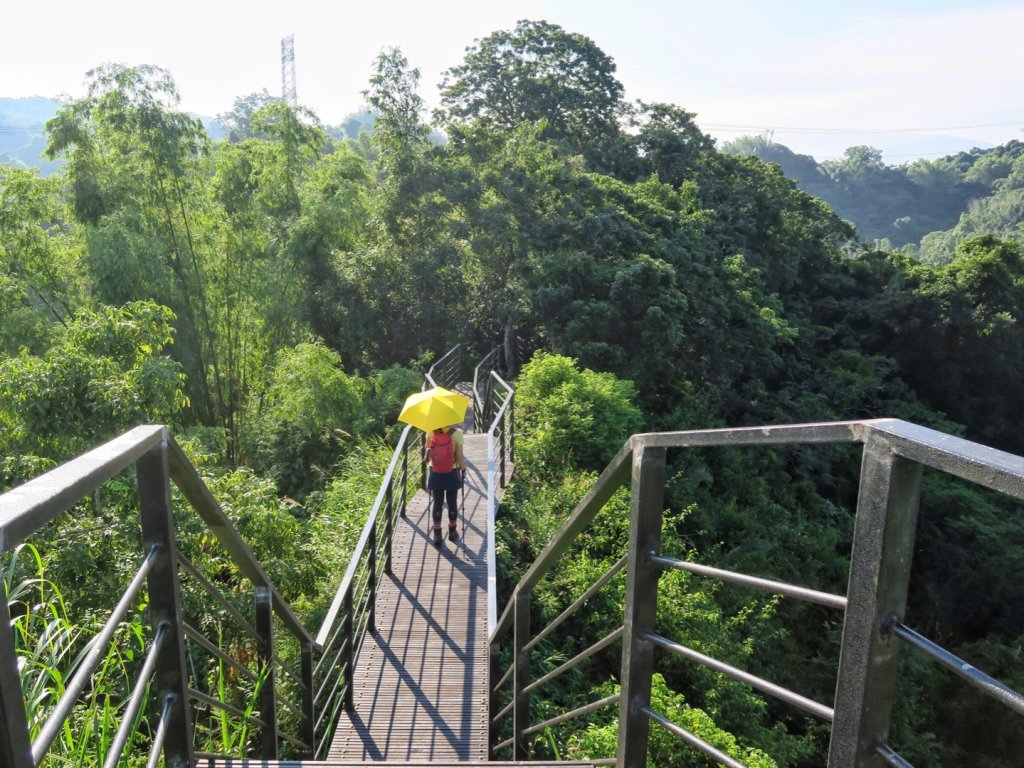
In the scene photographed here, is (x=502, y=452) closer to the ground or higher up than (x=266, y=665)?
closer to the ground

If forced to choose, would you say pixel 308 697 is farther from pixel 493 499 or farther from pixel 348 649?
pixel 493 499

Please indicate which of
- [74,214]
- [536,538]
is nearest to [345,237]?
[74,214]

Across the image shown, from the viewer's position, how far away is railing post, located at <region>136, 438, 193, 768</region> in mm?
1522

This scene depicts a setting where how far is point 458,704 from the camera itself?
15.4 ft

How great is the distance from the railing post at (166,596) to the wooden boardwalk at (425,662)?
1.65 metres

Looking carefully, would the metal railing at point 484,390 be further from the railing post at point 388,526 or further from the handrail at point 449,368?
the railing post at point 388,526

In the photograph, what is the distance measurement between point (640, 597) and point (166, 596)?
1.04 metres

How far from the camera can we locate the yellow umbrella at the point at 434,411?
6.24 meters

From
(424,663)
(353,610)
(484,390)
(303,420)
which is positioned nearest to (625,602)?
(353,610)

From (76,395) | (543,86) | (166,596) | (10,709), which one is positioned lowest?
(76,395)

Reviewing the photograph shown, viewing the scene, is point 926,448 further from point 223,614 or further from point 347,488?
point 347,488

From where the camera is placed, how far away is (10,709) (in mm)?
933

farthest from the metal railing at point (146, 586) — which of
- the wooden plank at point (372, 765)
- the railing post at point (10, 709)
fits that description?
the wooden plank at point (372, 765)

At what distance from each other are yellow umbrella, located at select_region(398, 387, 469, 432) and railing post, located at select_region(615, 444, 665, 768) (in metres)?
4.44
